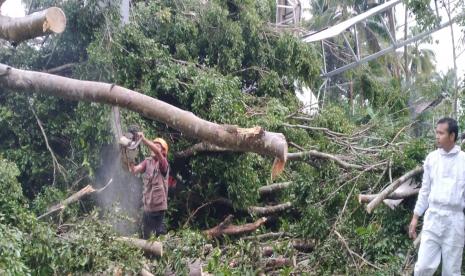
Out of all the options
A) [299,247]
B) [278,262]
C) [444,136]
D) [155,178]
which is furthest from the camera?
[299,247]

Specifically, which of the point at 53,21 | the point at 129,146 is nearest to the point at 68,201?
the point at 129,146

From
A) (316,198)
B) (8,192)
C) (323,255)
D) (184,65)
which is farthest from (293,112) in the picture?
(8,192)

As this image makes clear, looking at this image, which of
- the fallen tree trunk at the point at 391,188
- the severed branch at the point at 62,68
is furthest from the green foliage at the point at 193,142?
the fallen tree trunk at the point at 391,188

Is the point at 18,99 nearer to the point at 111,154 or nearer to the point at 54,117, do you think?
the point at 54,117

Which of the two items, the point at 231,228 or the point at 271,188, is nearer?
the point at 231,228

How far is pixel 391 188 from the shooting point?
620 centimetres

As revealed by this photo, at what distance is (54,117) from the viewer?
325 inches

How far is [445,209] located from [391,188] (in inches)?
40.5

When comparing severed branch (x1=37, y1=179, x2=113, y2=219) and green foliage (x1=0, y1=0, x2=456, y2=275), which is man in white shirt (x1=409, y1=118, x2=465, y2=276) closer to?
green foliage (x1=0, y1=0, x2=456, y2=275)

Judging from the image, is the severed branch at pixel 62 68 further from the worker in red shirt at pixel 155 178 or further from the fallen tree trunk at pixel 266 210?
the fallen tree trunk at pixel 266 210

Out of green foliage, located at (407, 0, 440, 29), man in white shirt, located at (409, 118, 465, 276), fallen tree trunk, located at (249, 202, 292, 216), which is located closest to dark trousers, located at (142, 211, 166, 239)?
fallen tree trunk, located at (249, 202, 292, 216)

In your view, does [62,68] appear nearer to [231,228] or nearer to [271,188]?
[231,228]

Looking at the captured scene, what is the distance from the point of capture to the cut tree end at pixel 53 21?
16.8 ft

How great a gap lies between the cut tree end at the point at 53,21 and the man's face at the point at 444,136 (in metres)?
2.79
